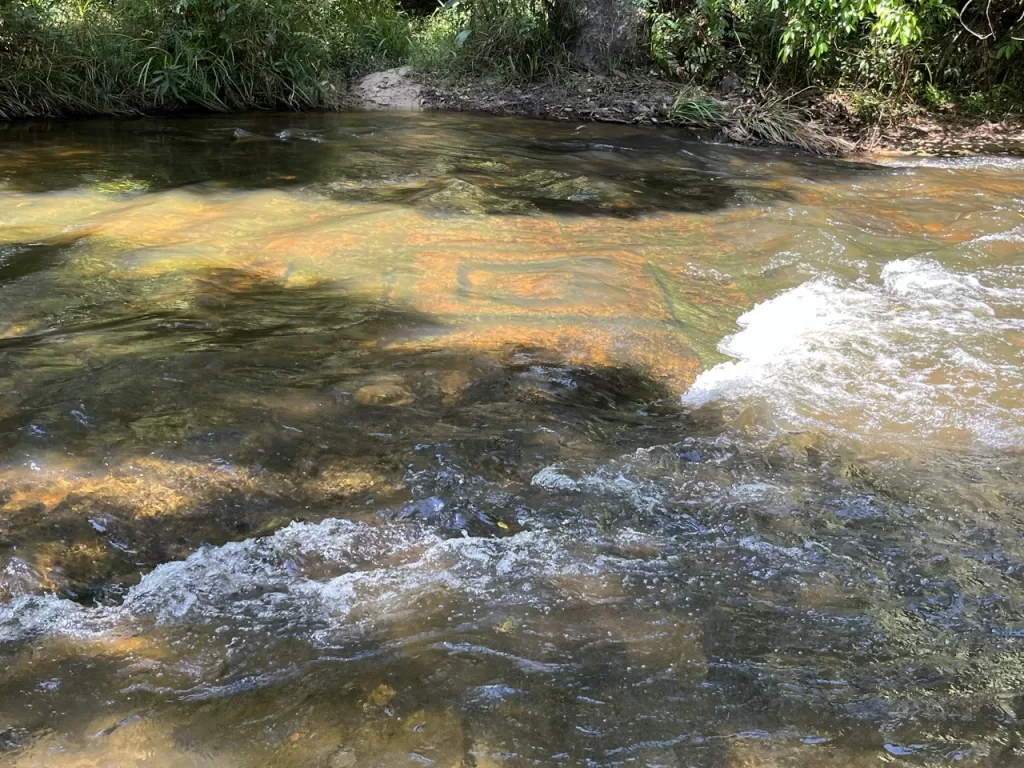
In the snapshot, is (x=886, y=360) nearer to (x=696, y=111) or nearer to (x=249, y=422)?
(x=249, y=422)

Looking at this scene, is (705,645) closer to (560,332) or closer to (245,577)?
(245,577)

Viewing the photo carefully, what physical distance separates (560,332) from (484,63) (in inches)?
339

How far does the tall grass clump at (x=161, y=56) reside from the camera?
8.66m

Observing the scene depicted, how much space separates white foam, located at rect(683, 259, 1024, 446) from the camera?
9.64ft

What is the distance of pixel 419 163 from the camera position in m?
6.84

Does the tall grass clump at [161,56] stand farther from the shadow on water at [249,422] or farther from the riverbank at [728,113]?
the shadow on water at [249,422]

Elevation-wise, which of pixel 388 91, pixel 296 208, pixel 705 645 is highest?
pixel 388 91

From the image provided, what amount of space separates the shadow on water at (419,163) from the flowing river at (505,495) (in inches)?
36.7

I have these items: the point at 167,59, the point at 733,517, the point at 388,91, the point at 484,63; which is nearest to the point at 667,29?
the point at 484,63

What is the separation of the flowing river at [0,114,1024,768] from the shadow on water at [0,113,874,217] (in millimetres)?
932

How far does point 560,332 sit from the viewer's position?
357 centimetres

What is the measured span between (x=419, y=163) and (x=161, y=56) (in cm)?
455

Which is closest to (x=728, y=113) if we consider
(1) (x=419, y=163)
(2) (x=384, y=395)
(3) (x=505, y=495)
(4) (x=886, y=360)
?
(1) (x=419, y=163)

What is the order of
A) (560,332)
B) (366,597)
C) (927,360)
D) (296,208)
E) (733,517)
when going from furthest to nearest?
(296,208), (560,332), (927,360), (733,517), (366,597)
